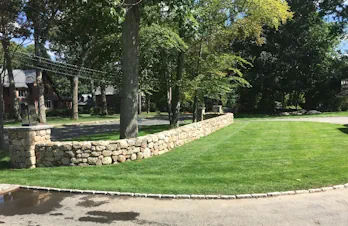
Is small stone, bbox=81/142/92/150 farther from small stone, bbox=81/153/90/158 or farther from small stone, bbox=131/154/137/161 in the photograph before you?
small stone, bbox=131/154/137/161

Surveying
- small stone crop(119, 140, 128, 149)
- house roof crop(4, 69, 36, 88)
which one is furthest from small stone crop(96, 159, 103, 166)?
house roof crop(4, 69, 36, 88)

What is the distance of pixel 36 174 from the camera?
26.8 feet

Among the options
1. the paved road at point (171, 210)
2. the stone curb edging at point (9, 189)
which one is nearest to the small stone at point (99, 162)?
the stone curb edging at point (9, 189)

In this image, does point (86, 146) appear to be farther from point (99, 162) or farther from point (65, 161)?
point (65, 161)

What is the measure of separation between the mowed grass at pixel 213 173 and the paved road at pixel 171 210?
531mm

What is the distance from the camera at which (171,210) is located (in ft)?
18.7

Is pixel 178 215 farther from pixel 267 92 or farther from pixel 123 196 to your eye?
pixel 267 92

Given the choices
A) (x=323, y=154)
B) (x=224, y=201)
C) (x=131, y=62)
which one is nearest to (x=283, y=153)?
(x=323, y=154)

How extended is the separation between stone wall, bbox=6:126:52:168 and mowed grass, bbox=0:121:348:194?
0.38 m

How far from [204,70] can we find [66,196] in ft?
45.0

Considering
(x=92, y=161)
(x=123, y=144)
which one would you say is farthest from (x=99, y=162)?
(x=123, y=144)

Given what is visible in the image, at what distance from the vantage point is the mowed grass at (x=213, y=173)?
272 inches

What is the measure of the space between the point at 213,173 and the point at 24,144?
5.17 meters

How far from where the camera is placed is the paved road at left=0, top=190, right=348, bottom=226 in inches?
205
